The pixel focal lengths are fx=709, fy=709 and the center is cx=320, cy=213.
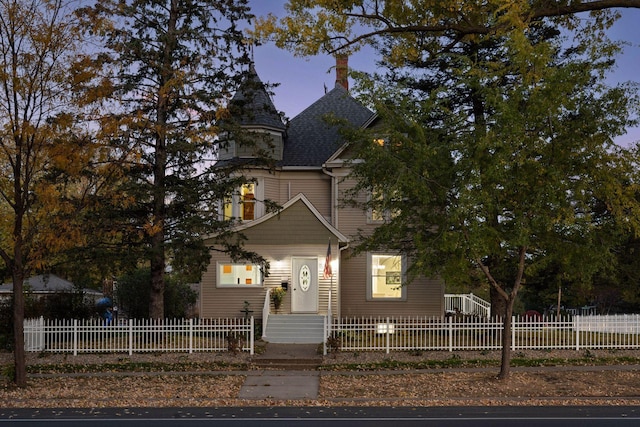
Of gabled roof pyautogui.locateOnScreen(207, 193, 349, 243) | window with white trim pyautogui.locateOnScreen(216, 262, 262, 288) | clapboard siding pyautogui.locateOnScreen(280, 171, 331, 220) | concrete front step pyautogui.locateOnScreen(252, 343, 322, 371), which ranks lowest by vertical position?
concrete front step pyautogui.locateOnScreen(252, 343, 322, 371)

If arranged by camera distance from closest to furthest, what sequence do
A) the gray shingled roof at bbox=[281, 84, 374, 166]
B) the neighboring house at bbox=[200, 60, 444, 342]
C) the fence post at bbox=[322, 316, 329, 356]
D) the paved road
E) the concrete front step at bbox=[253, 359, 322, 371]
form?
the paved road < the concrete front step at bbox=[253, 359, 322, 371] < the fence post at bbox=[322, 316, 329, 356] < the neighboring house at bbox=[200, 60, 444, 342] < the gray shingled roof at bbox=[281, 84, 374, 166]

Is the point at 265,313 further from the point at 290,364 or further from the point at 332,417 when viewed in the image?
the point at 332,417

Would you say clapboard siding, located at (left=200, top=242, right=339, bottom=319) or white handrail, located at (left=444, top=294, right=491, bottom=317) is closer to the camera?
clapboard siding, located at (left=200, top=242, right=339, bottom=319)

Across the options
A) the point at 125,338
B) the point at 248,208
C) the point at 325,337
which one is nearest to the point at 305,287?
the point at 248,208

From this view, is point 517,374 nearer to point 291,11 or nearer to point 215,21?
point 291,11

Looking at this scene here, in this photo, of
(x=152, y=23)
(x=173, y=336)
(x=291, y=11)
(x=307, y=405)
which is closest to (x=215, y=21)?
(x=152, y=23)

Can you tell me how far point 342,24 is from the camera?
→ 15.2m

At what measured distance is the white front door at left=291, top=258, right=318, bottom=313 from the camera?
2641 centimetres

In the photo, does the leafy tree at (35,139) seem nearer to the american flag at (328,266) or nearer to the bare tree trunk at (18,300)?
the bare tree trunk at (18,300)

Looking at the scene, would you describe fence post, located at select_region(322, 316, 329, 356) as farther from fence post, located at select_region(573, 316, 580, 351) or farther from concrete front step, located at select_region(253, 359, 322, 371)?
fence post, located at select_region(573, 316, 580, 351)

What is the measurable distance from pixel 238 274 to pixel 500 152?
1419 centimetres

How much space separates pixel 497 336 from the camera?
71.5 feet

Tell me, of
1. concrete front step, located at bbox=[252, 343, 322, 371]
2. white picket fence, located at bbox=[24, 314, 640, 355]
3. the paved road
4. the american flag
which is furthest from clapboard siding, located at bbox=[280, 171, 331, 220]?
the paved road

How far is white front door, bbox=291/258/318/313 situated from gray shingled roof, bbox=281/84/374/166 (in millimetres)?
4841
